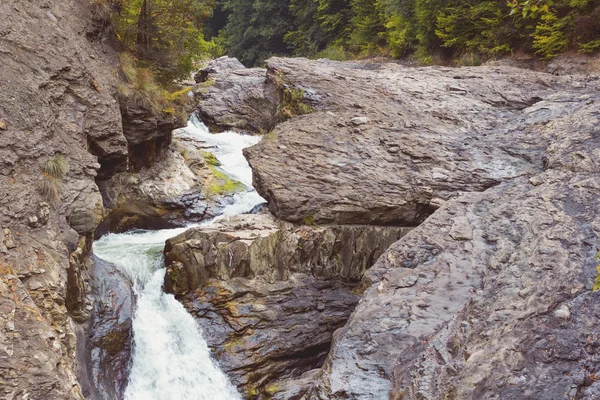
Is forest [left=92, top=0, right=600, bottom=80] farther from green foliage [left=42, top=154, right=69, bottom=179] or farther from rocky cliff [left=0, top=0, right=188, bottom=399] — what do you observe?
green foliage [left=42, top=154, right=69, bottom=179]

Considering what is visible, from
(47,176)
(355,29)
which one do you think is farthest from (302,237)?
(355,29)

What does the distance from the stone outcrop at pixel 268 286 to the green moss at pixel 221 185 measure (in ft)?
7.35

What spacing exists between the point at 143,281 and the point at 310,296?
10.8ft

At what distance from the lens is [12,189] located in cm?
632

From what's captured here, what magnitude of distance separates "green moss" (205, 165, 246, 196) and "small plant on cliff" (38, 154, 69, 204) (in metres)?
4.82

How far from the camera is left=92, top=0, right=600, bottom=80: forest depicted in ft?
34.5

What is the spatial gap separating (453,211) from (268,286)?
3885 mm

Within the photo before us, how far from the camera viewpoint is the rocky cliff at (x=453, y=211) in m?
4.52

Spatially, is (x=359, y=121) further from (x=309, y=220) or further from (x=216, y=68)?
(x=216, y=68)

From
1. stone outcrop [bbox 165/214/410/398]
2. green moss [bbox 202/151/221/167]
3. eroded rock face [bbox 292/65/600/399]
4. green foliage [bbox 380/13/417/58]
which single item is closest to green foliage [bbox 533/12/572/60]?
green foliage [bbox 380/13/417/58]

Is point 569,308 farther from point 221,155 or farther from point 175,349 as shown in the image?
point 221,155

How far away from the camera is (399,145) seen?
10898mm

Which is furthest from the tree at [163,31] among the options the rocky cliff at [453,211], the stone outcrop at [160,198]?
the rocky cliff at [453,211]

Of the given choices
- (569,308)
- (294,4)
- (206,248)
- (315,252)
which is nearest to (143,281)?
(206,248)
